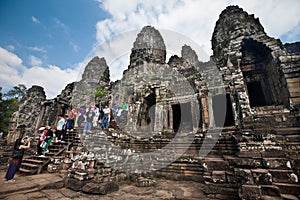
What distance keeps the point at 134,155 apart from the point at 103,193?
2.83m

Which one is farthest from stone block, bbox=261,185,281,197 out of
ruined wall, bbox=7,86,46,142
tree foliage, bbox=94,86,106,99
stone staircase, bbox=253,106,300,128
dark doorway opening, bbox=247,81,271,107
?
ruined wall, bbox=7,86,46,142

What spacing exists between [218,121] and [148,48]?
11774mm

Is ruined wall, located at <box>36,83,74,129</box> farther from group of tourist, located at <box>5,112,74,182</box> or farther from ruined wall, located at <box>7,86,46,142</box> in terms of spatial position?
group of tourist, located at <box>5,112,74,182</box>

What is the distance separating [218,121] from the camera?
35.9 feet

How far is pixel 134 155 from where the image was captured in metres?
6.32

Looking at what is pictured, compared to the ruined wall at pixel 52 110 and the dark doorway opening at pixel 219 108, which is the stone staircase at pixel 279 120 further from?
the ruined wall at pixel 52 110

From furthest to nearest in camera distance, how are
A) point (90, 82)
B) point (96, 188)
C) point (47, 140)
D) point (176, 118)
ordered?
1. point (90, 82)
2. point (176, 118)
3. point (47, 140)
4. point (96, 188)

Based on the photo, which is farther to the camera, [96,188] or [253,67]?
[253,67]

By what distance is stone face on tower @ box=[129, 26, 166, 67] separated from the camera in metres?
16.2

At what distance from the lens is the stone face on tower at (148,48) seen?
1624 cm

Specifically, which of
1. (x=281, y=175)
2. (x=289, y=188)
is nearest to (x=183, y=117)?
(x=281, y=175)

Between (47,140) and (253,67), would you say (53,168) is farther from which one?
(253,67)

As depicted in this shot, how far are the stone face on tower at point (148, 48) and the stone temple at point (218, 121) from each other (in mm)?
160

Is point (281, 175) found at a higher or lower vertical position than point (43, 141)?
lower
